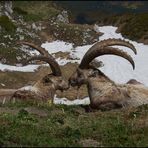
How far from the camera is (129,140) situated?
13.1 meters

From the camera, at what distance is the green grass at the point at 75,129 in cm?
1257

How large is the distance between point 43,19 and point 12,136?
58.9 metres

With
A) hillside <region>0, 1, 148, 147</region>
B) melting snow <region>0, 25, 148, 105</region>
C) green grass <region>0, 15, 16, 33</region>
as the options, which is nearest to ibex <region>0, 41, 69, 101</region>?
hillside <region>0, 1, 148, 147</region>

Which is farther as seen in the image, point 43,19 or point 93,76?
point 43,19

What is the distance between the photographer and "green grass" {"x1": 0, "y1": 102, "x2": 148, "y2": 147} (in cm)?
1257

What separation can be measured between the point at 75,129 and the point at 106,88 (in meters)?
6.88

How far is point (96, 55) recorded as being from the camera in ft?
71.0

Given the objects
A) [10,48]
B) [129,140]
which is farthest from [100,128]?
[10,48]

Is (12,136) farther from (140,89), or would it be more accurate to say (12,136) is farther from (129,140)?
(140,89)

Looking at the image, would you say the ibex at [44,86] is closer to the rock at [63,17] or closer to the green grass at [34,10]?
the green grass at [34,10]

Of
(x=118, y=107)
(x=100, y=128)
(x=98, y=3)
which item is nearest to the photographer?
(x=100, y=128)

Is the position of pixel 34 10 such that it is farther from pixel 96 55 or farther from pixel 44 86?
pixel 96 55

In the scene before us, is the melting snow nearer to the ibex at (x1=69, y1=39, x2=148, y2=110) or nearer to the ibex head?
the ibex head

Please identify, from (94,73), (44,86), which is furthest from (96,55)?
(44,86)
